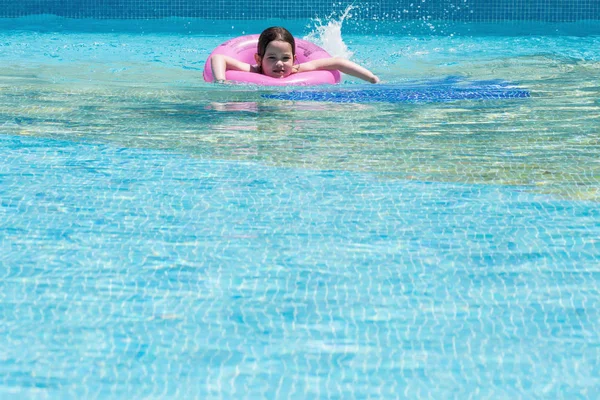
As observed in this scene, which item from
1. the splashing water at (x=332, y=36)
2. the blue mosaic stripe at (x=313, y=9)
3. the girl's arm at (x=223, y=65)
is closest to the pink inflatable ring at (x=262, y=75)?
the girl's arm at (x=223, y=65)

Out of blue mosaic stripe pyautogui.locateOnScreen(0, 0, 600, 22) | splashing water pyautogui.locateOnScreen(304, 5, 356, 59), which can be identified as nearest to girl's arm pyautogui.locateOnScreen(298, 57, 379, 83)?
splashing water pyautogui.locateOnScreen(304, 5, 356, 59)

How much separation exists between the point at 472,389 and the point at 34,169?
95.5 inches

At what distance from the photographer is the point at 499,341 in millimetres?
2203

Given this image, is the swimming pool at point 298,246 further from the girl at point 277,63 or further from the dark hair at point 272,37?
the dark hair at point 272,37

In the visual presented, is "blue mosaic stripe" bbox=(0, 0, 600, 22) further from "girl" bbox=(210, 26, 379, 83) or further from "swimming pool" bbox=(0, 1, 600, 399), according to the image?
"swimming pool" bbox=(0, 1, 600, 399)

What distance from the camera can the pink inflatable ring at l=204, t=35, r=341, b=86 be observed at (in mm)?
6051

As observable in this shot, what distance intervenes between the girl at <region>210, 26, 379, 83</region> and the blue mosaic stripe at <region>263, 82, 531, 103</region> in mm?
257

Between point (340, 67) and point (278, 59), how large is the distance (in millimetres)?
498

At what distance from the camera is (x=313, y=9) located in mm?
12828

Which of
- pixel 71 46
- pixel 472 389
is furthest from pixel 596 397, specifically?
pixel 71 46

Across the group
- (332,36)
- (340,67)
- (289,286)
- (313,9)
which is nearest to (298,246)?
(289,286)

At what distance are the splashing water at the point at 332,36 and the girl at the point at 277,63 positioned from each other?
251cm

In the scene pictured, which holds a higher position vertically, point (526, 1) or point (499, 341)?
point (526, 1)

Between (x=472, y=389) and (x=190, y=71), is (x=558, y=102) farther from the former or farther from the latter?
(x=472, y=389)
